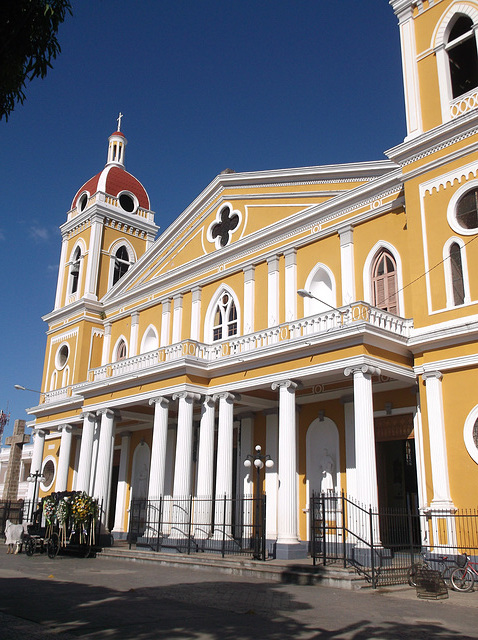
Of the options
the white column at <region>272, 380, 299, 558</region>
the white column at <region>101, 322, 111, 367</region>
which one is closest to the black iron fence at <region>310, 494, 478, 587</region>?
the white column at <region>272, 380, 299, 558</region>

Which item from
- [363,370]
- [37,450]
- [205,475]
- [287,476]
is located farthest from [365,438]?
[37,450]

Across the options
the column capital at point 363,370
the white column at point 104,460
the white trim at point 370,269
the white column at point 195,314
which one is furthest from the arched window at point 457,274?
the white column at point 104,460

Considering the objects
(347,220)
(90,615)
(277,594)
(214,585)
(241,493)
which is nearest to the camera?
(90,615)

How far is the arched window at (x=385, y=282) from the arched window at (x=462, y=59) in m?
5.07

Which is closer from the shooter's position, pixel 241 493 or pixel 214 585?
pixel 214 585

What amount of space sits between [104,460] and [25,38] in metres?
18.3

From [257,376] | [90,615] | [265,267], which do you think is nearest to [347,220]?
[265,267]

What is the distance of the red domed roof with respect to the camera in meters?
32.9

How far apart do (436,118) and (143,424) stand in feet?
56.3

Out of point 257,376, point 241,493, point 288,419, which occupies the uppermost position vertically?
point 257,376

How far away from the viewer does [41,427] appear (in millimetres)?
30562

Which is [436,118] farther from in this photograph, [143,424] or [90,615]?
[143,424]

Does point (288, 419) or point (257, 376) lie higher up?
point (257, 376)

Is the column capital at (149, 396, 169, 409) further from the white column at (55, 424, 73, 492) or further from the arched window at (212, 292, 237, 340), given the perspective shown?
the white column at (55, 424, 73, 492)
